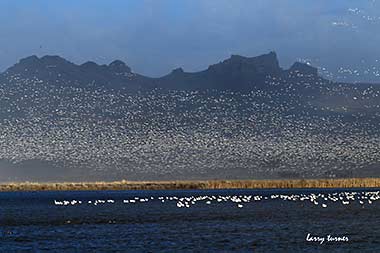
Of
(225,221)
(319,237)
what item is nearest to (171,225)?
(225,221)

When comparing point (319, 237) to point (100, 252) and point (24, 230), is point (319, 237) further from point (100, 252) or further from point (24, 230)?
point (24, 230)

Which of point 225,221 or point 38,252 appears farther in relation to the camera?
point 225,221

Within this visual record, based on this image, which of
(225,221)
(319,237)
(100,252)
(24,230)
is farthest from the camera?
(225,221)

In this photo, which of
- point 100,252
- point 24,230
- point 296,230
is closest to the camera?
point 100,252

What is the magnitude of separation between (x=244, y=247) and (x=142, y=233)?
2195 cm

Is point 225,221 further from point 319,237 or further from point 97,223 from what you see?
point 319,237

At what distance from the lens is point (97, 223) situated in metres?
111

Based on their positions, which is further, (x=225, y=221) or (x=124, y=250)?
(x=225, y=221)

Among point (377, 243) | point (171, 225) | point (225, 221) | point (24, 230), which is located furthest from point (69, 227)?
point (377, 243)

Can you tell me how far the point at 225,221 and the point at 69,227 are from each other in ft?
71.4

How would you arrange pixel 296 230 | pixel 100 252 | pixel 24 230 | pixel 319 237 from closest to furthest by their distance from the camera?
pixel 100 252
pixel 319 237
pixel 296 230
pixel 24 230

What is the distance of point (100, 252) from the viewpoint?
69.6 metres

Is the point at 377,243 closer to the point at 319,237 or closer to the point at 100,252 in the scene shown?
the point at 319,237

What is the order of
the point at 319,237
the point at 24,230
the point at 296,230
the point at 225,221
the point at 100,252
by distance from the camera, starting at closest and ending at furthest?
the point at 100,252 → the point at 319,237 → the point at 296,230 → the point at 24,230 → the point at 225,221
